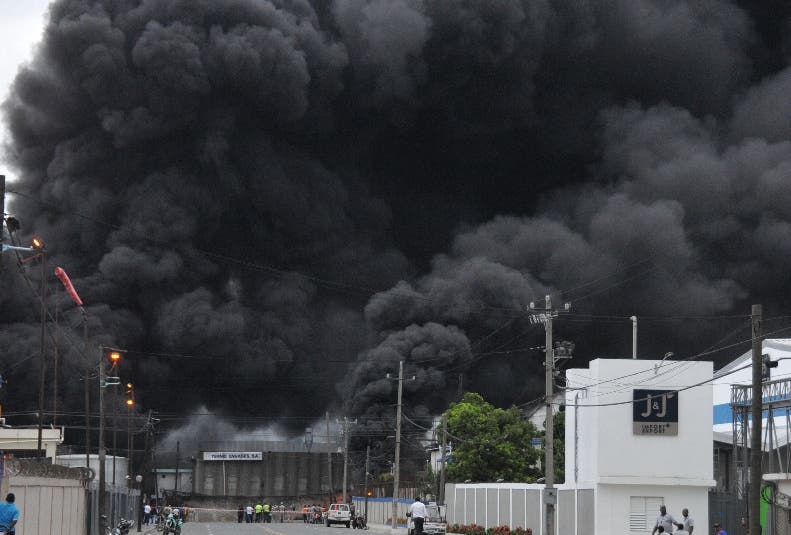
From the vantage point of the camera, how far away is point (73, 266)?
232ft

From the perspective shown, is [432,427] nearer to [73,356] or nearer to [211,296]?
[211,296]

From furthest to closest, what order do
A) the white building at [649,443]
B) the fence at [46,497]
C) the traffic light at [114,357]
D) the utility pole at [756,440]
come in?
the traffic light at [114,357] < the white building at [649,443] < the utility pole at [756,440] < the fence at [46,497]

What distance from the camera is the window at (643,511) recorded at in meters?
38.5

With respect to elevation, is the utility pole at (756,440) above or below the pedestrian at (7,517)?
above

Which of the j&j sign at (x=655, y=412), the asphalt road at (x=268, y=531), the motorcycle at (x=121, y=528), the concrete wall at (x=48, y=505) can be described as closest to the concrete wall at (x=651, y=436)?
the j&j sign at (x=655, y=412)

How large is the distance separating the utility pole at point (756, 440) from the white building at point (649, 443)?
43.3ft

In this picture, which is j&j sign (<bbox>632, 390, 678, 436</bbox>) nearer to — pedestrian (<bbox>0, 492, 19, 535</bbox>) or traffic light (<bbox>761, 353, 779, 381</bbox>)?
traffic light (<bbox>761, 353, 779, 381</bbox>)

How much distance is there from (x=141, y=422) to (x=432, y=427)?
61.6 feet

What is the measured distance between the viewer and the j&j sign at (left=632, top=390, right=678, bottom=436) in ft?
128

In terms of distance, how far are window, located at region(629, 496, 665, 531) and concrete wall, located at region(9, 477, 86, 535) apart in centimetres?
1751

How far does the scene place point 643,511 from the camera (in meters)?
38.7

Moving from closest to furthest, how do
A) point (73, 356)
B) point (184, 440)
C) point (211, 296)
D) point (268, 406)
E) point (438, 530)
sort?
point (438, 530) → point (73, 356) → point (211, 296) → point (268, 406) → point (184, 440)

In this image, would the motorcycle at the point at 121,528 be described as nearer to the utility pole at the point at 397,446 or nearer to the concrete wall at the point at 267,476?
the utility pole at the point at 397,446

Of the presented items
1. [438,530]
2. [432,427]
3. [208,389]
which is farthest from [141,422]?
[438,530]
